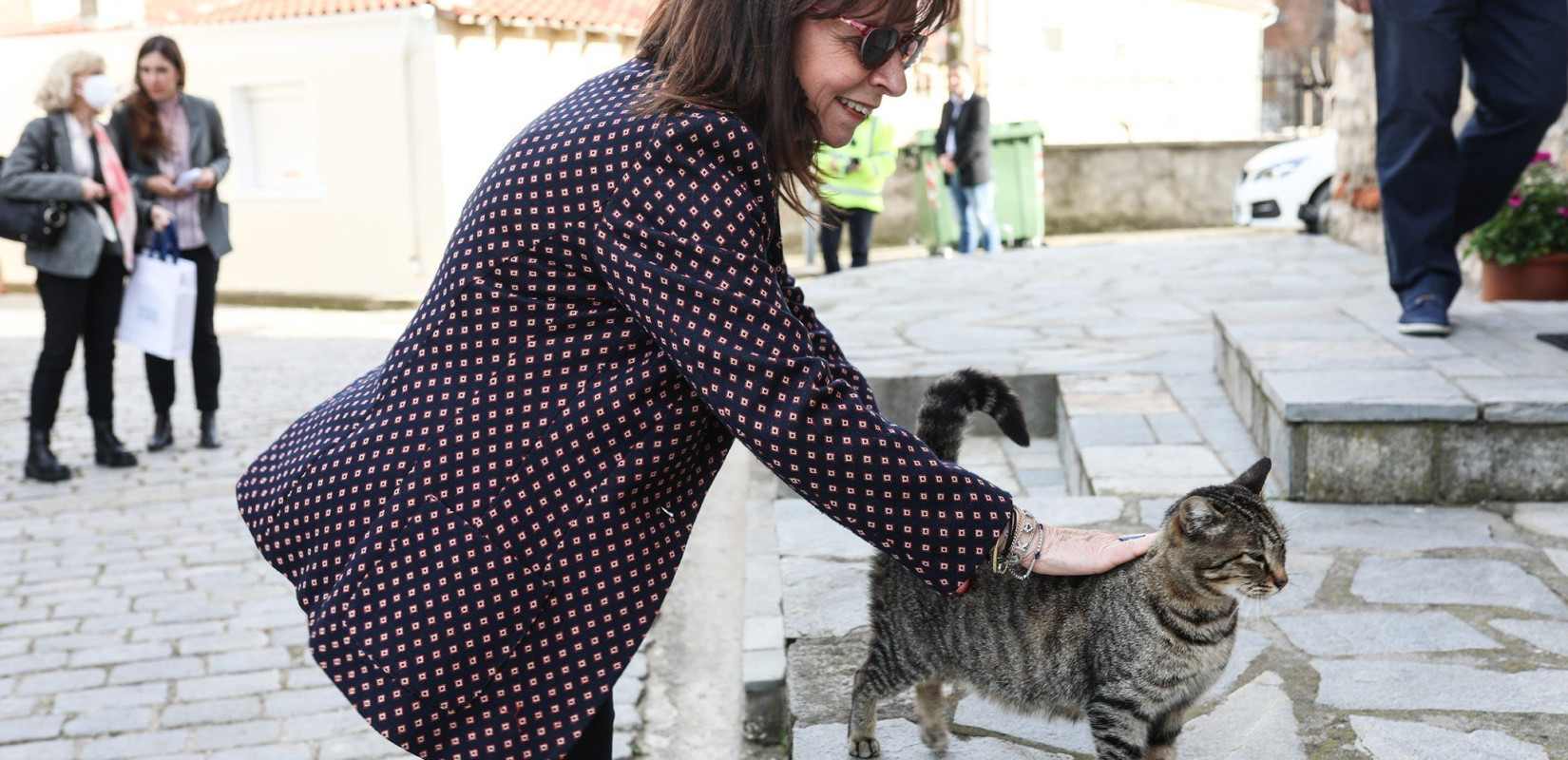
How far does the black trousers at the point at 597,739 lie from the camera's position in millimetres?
2064

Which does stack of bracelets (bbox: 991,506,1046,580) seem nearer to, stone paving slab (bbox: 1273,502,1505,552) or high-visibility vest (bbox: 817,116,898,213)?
stone paving slab (bbox: 1273,502,1505,552)

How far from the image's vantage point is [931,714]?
2.96 m

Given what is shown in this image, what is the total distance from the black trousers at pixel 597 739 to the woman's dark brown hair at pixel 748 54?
34.4 inches

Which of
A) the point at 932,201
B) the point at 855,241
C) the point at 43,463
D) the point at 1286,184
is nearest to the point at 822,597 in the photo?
the point at 43,463

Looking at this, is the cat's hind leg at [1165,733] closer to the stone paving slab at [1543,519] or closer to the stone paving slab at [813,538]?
the stone paving slab at [813,538]

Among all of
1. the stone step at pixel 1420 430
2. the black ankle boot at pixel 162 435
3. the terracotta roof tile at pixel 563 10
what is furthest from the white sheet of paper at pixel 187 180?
the terracotta roof tile at pixel 563 10

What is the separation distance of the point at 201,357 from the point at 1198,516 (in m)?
6.34

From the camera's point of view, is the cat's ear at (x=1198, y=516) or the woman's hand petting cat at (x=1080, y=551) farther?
the cat's ear at (x=1198, y=516)

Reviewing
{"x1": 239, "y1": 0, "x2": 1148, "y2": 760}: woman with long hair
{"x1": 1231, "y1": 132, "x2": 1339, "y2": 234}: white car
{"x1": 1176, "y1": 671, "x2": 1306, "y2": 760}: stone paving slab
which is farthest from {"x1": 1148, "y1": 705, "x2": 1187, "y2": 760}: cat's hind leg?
{"x1": 1231, "y1": 132, "x2": 1339, "y2": 234}: white car

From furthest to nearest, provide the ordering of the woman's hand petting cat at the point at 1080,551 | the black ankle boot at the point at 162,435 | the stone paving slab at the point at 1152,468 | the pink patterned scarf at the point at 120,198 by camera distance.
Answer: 1. the black ankle boot at the point at 162,435
2. the pink patterned scarf at the point at 120,198
3. the stone paving slab at the point at 1152,468
4. the woman's hand petting cat at the point at 1080,551

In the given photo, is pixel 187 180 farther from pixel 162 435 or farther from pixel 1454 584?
pixel 1454 584

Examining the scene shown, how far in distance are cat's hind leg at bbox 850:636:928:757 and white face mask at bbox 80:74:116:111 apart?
5.66 metres

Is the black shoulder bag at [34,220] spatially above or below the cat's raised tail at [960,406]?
above

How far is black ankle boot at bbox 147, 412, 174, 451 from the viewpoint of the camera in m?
7.45
